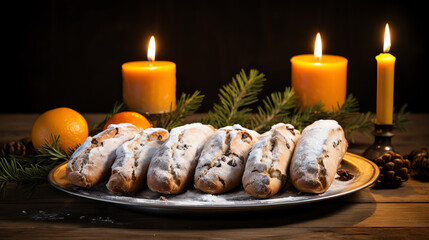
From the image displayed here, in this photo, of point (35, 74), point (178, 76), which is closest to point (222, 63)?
point (178, 76)

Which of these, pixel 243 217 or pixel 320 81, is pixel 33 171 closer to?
pixel 243 217

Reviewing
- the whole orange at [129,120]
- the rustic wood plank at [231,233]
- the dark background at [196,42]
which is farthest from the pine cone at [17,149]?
the dark background at [196,42]

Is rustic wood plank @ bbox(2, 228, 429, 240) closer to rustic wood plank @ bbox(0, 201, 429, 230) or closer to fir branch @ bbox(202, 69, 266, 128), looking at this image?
rustic wood plank @ bbox(0, 201, 429, 230)

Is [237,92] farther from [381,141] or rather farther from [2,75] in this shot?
[2,75]

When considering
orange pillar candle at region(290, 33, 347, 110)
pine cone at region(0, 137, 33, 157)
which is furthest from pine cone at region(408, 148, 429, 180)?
pine cone at region(0, 137, 33, 157)

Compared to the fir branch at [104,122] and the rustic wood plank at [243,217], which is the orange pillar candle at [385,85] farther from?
the fir branch at [104,122]
